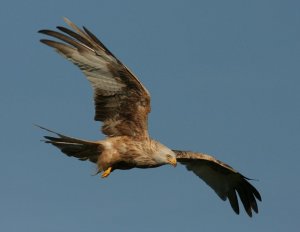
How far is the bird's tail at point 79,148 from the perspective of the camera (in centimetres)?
1647

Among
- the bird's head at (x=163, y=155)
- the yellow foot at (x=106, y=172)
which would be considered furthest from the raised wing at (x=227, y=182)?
the yellow foot at (x=106, y=172)

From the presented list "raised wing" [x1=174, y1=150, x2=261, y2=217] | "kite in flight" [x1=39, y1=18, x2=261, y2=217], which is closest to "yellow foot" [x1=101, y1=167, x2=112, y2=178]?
"kite in flight" [x1=39, y1=18, x2=261, y2=217]

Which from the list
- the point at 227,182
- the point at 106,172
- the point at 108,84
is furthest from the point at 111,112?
the point at 227,182

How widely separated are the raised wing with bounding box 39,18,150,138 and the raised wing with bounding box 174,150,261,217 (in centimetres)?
307

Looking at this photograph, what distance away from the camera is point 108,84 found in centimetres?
1661

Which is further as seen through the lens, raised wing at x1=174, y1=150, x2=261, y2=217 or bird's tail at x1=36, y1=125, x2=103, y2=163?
raised wing at x1=174, y1=150, x2=261, y2=217

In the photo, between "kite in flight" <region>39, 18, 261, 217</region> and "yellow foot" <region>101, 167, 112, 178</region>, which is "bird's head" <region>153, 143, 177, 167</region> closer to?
"kite in flight" <region>39, 18, 261, 217</region>

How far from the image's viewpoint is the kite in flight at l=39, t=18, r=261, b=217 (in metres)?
16.3

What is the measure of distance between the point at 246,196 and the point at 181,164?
1.87 metres

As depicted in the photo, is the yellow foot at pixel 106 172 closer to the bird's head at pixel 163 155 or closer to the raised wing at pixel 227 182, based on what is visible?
the bird's head at pixel 163 155

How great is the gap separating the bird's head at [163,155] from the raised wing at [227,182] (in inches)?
119

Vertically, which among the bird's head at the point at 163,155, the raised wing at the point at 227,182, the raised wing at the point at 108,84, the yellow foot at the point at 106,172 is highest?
the raised wing at the point at 108,84

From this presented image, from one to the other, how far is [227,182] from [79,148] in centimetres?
496

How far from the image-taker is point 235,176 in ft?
66.2
